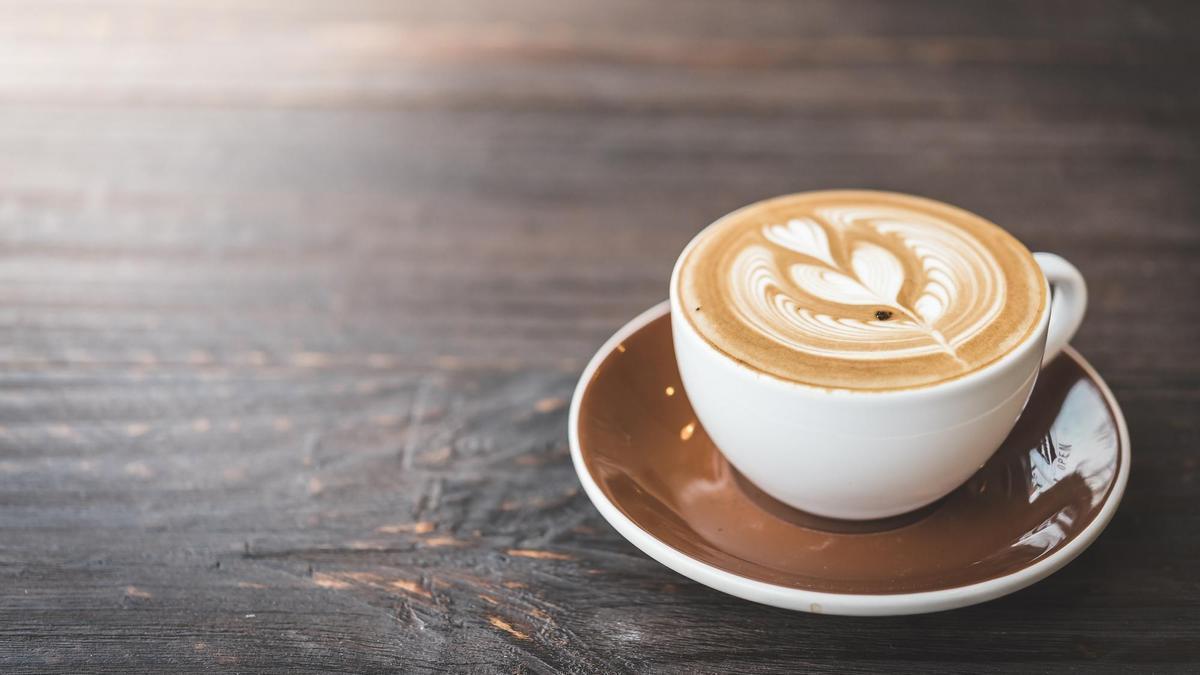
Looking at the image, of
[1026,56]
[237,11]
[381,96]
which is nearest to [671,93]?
[381,96]

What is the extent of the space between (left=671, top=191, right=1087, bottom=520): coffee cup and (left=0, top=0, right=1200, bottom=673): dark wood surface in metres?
0.10

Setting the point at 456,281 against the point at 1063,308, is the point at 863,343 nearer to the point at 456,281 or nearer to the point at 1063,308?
the point at 1063,308

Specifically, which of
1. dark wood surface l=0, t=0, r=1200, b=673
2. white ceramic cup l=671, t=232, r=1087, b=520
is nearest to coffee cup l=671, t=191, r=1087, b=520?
white ceramic cup l=671, t=232, r=1087, b=520

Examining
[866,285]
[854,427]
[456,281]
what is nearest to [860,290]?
[866,285]

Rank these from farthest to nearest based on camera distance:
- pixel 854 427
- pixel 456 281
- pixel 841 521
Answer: pixel 456 281
pixel 841 521
pixel 854 427

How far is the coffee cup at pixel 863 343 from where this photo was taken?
601mm

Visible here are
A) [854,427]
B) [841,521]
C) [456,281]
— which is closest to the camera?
[854,427]

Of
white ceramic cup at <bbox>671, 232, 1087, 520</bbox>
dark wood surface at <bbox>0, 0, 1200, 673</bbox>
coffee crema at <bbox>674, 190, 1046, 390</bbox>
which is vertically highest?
coffee crema at <bbox>674, 190, 1046, 390</bbox>

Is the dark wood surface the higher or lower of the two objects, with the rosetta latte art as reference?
lower

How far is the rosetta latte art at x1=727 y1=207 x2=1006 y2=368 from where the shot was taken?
2.09ft

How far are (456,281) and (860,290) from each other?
0.51 meters

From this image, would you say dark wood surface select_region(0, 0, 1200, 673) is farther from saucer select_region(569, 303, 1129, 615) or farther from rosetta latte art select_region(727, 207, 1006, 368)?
rosetta latte art select_region(727, 207, 1006, 368)

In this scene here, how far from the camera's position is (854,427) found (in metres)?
0.60

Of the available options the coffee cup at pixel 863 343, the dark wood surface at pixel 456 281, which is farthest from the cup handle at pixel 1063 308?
the dark wood surface at pixel 456 281
